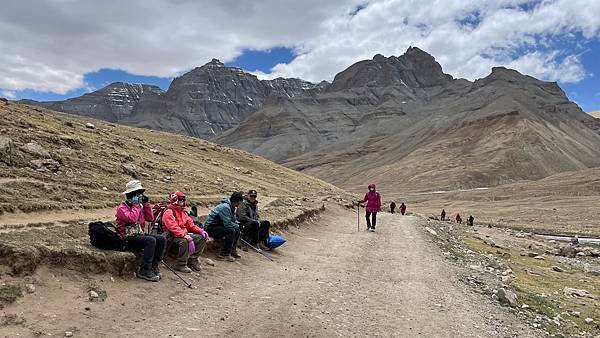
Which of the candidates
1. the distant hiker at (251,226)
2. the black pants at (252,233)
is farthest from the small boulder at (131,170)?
the black pants at (252,233)

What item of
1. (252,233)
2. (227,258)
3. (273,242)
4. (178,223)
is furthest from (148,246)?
(273,242)

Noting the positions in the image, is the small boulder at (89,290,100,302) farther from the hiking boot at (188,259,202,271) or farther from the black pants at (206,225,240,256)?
the black pants at (206,225,240,256)

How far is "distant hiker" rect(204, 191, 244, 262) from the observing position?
1457 cm

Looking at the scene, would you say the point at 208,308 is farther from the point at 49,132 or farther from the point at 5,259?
the point at 49,132

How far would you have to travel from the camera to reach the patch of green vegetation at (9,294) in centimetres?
813

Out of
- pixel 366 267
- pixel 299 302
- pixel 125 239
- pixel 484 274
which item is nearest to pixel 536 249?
pixel 484 274

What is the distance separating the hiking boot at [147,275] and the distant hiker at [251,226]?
5.69 metres

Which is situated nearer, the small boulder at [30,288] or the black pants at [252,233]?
the small boulder at [30,288]

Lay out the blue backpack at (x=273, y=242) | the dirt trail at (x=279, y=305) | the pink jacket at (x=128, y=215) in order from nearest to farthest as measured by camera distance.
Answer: the dirt trail at (x=279, y=305)
the pink jacket at (x=128, y=215)
the blue backpack at (x=273, y=242)

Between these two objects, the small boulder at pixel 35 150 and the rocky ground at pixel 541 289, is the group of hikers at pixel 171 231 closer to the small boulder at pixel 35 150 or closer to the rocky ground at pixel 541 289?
the rocky ground at pixel 541 289

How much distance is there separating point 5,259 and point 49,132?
2140cm

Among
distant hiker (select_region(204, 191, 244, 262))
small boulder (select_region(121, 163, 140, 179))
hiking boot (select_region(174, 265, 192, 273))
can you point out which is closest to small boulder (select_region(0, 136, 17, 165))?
small boulder (select_region(121, 163, 140, 179))

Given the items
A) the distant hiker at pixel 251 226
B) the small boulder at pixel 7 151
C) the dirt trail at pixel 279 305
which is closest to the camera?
the dirt trail at pixel 279 305

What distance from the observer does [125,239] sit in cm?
1111
